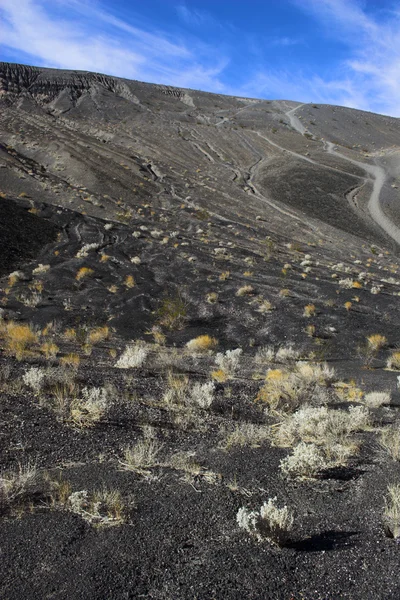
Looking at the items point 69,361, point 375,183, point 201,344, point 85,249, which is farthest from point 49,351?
point 375,183

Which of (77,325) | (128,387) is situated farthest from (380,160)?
(128,387)

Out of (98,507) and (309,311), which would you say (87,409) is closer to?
(98,507)

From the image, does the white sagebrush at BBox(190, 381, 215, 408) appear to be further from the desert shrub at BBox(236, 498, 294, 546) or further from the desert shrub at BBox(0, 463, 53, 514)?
the desert shrub at BBox(236, 498, 294, 546)

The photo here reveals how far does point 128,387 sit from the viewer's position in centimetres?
854

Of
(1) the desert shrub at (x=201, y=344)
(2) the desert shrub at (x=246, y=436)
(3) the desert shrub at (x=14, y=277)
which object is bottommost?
(3) the desert shrub at (x=14, y=277)

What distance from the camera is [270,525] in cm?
393

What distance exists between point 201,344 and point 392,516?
10.3 metres

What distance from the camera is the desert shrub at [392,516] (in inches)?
163

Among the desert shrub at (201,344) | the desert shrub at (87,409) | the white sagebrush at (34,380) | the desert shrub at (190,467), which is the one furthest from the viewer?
A: the desert shrub at (201,344)

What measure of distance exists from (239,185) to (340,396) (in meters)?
44.4

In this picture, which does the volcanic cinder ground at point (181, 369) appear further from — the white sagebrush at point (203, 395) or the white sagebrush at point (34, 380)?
the white sagebrush at point (203, 395)

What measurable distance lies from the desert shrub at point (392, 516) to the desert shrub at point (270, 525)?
1.04m

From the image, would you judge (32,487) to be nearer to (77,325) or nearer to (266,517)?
(266,517)

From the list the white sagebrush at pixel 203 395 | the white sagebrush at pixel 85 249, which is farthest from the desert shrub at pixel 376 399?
the white sagebrush at pixel 85 249
